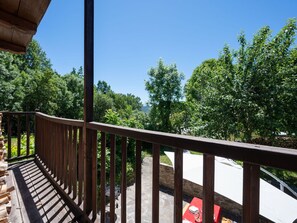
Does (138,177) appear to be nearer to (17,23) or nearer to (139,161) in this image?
(139,161)

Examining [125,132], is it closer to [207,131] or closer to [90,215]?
[90,215]

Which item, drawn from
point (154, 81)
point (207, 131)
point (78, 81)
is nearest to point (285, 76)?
point (207, 131)

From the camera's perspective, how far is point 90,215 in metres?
1.61

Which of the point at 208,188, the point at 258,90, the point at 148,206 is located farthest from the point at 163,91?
the point at 208,188

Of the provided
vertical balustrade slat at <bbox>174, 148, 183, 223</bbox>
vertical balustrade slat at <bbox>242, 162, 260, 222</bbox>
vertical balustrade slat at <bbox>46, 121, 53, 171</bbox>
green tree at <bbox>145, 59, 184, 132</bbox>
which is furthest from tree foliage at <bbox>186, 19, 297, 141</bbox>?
vertical balustrade slat at <bbox>242, 162, 260, 222</bbox>

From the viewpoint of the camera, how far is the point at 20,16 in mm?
1589

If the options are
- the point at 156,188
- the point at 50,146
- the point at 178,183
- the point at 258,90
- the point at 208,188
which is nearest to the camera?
the point at 208,188

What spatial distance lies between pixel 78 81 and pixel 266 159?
2524cm

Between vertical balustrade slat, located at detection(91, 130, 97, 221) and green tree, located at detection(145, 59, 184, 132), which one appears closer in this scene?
vertical balustrade slat, located at detection(91, 130, 97, 221)

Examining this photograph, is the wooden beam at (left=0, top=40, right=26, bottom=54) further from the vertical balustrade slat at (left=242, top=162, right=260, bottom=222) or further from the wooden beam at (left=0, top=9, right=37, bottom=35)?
the vertical balustrade slat at (left=242, top=162, right=260, bottom=222)

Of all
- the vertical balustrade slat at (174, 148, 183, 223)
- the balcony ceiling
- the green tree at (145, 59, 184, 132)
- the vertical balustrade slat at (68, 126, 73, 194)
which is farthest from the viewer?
the green tree at (145, 59, 184, 132)

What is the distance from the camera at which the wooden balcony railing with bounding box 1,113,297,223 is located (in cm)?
57

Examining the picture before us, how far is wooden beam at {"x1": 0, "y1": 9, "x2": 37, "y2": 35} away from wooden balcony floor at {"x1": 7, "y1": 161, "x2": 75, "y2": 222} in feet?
5.67

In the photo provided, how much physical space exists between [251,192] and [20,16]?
2068 millimetres
